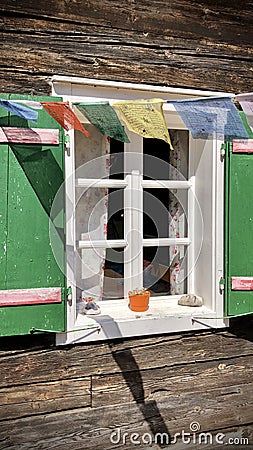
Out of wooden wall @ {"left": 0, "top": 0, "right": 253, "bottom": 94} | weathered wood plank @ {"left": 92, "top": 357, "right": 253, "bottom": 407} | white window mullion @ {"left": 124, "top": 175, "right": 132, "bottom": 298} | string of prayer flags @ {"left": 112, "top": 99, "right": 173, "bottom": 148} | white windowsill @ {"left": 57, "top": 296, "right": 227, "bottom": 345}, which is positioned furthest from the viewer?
white window mullion @ {"left": 124, "top": 175, "right": 132, "bottom": 298}

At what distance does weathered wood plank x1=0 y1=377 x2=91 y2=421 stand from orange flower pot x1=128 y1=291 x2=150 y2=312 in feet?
1.71

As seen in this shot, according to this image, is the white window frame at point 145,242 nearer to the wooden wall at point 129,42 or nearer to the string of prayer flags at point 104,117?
the wooden wall at point 129,42

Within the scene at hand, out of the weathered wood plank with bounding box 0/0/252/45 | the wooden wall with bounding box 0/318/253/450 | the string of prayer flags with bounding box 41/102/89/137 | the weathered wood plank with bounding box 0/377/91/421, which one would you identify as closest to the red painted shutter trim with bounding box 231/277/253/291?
the wooden wall with bounding box 0/318/253/450

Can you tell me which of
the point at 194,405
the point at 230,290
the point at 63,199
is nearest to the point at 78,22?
the point at 63,199

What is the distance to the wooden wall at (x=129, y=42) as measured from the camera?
2.69 m

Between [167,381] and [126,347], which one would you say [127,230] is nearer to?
[126,347]

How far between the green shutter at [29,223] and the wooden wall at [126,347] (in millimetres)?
211

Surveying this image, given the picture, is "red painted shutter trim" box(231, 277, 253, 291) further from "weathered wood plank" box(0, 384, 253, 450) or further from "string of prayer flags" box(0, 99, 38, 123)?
"string of prayer flags" box(0, 99, 38, 123)

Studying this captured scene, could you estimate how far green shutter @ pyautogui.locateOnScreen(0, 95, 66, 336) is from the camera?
2536 mm

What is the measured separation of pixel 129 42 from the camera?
2908 mm

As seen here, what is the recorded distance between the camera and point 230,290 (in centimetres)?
302

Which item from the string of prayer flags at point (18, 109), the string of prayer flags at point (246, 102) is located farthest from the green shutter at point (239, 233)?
the string of prayer flags at point (18, 109)
